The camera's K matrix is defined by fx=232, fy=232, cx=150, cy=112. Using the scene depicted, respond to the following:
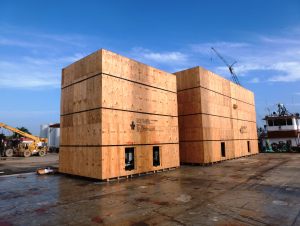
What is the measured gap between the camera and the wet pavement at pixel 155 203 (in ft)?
20.5

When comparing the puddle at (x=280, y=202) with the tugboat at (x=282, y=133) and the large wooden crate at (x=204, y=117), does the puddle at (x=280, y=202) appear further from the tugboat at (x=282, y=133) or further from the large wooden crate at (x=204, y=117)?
the tugboat at (x=282, y=133)

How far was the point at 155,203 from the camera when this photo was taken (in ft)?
25.7

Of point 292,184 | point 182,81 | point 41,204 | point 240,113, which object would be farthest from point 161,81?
point 240,113

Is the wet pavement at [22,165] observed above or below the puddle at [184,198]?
above

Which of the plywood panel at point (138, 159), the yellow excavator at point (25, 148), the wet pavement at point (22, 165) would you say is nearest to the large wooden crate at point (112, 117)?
the plywood panel at point (138, 159)

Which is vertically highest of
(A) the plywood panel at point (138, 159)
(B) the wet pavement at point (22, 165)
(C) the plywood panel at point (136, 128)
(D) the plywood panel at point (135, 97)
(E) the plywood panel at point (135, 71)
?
(E) the plywood panel at point (135, 71)

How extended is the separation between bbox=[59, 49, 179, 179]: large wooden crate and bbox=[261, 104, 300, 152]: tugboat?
1042 inches

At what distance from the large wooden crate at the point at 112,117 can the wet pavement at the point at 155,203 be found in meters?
1.97

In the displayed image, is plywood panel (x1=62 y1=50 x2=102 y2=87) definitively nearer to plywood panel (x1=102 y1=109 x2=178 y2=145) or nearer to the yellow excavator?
plywood panel (x1=102 y1=109 x2=178 y2=145)

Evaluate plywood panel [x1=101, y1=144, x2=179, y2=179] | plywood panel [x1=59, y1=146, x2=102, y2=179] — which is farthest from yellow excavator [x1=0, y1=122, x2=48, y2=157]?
plywood panel [x1=101, y1=144, x2=179, y2=179]

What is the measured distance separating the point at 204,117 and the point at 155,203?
1266cm

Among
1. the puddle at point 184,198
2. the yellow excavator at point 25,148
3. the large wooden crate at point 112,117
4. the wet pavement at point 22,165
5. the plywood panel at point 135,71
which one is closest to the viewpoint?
the puddle at point 184,198

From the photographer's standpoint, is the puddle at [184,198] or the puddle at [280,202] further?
the puddle at [184,198]

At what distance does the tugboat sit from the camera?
35.7 meters
